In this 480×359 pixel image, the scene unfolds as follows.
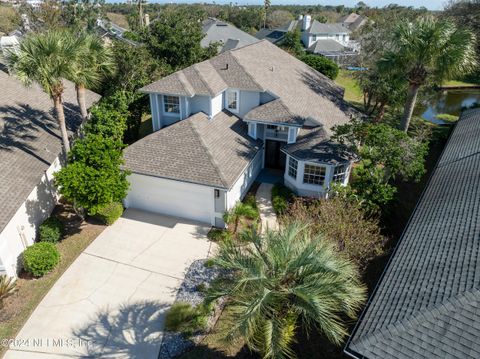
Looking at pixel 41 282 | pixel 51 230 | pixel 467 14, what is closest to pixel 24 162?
pixel 51 230

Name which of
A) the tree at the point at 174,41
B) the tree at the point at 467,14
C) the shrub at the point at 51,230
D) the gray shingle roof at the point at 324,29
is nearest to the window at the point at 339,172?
the shrub at the point at 51,230

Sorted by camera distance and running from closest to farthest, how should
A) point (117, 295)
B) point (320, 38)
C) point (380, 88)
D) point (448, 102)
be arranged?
point (117, 295) → point (380, 88) → point (448, 102) → point (320, 38)

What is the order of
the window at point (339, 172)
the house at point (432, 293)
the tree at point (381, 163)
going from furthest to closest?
1. the window at point (339, 172)
2. the tree at point (381, 163)
3. the house at point (432, 293)

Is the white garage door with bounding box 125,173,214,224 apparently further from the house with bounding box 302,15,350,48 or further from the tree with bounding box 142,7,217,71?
the house with bounding box 302,15,350,48

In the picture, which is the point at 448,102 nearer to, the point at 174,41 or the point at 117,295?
the point at 174,41

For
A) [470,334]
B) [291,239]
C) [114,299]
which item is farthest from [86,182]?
[470,334]

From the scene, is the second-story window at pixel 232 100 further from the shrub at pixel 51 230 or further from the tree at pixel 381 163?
the shrub at pixel 51 230

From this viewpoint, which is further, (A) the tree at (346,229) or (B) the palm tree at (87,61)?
(B) the palm tree at (87,61)
